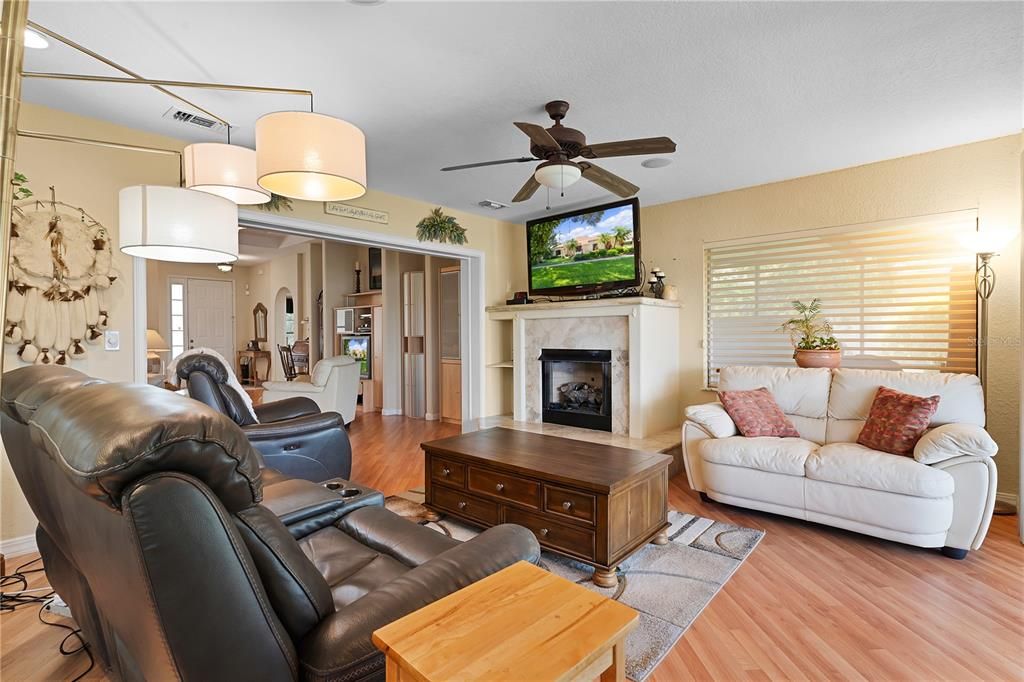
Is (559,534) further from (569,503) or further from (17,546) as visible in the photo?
(17,546)

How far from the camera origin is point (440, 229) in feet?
17.1

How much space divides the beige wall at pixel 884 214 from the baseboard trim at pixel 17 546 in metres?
5.08

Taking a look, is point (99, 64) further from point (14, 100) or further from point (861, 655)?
point (861, 655)

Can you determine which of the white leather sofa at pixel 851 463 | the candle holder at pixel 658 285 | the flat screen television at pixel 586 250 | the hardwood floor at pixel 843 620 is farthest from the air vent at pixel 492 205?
the hardwood floor at pixel 843 620

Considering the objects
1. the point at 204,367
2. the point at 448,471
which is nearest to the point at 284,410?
the point at 204,367

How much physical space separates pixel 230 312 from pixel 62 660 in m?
9.74

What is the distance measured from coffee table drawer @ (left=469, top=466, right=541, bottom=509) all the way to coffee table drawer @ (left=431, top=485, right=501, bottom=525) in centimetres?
6

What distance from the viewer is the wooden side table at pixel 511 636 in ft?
2.77

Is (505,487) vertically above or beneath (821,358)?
beneath

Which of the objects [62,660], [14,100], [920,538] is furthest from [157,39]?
[920,538]

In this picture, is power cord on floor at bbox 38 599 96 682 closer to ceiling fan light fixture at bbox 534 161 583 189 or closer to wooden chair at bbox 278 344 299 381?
ceiling fan light fixture at bbox 534 161 583 189

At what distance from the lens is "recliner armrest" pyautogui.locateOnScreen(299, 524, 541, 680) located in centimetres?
97

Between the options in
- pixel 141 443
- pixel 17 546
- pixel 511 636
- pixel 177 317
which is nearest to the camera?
pixel 141 443

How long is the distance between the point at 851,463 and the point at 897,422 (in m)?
0.45
